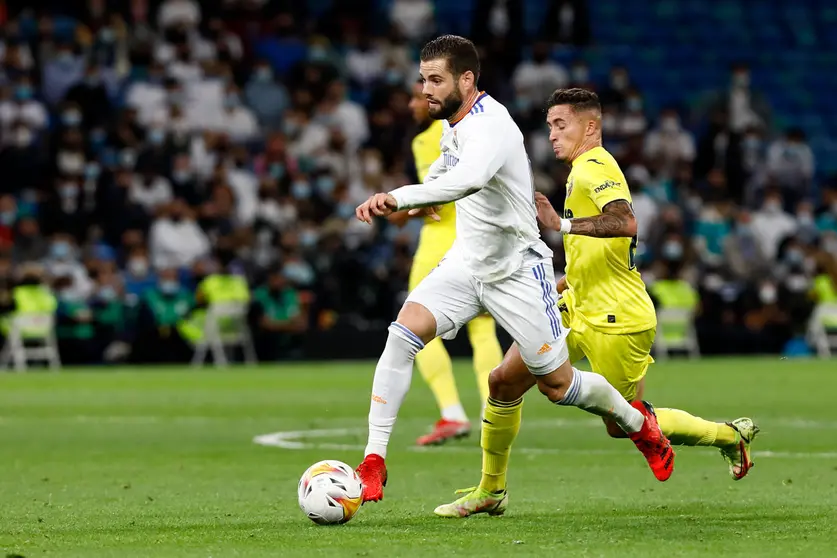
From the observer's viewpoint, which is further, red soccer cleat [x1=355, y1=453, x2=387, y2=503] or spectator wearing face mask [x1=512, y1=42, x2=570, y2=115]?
spectator wearing face mask [x1=512, y1=42, x2=570, y2=115]

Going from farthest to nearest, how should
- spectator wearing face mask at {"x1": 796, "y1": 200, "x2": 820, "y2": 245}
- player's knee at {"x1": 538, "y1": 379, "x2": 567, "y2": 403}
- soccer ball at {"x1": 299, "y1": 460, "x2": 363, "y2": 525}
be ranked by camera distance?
1. spectator wearing face mask at {"x1": 796, "y1": 200, "x2": 820, "y2": 245}
2. player's knee at {"x1": 538, "y1": 379, "x2": 567, "y2": 403}
3. soccer ball at {"x1": 299, "y1": 460, "x2": 363, "y2": 525}

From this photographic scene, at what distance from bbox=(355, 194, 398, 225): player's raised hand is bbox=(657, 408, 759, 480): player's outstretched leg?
2.16 m

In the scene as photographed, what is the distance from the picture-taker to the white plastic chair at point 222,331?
22.4 m

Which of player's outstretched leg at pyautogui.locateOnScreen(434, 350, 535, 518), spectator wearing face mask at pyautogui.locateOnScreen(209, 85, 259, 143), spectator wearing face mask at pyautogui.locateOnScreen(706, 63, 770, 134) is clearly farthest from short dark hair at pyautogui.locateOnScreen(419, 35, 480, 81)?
spectator wearing face mask at pyautogui.locateOnScreen(706, 63, 770, 134)

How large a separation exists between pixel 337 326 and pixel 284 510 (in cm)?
1574

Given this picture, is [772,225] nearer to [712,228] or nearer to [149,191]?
[712,228]

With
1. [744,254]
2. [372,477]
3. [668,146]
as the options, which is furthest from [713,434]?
[668,146]

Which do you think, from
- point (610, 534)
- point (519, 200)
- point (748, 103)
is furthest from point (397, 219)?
point (748, 103)

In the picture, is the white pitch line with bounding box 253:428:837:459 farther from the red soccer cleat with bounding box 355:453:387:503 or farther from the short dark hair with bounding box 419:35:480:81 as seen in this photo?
the short dark hair with bounding box 419:35:480:81

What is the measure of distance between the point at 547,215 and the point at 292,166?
17789 mm

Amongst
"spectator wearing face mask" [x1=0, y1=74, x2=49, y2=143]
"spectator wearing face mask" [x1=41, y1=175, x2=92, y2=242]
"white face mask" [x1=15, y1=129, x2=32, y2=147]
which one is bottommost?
"spectator wearing face mask" [x1=41, y1=175, x2=92, y2=242]

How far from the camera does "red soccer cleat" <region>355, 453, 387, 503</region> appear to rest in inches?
262

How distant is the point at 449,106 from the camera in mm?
6867

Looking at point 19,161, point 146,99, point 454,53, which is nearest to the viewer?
point 454,53
